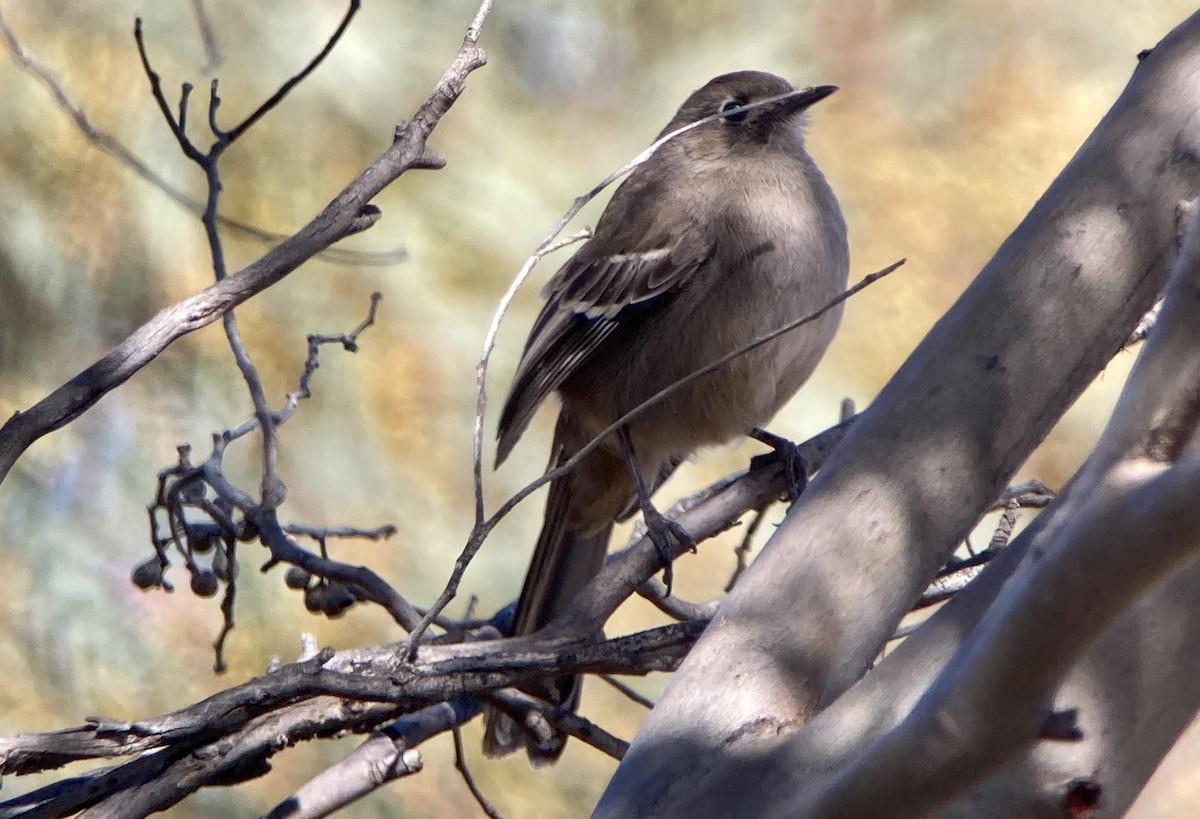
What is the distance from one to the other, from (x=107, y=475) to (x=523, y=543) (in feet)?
5.43

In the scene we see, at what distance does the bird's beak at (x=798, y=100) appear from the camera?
4.75 metres

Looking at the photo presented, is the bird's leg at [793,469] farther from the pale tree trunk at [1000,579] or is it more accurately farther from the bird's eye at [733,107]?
the bird's eye at [733,107]

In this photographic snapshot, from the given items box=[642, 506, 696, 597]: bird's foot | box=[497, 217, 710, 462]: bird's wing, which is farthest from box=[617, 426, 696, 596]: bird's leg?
box=[497, 217, 710, 462]: bird's wing

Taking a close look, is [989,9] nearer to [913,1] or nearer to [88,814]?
[913,1]

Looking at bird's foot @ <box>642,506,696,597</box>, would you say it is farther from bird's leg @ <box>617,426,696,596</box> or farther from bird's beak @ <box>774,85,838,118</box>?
bird's beak @ <box>774,85,838,118</box>

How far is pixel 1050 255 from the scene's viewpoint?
286 cm

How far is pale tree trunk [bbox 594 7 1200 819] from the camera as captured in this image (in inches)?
65.4

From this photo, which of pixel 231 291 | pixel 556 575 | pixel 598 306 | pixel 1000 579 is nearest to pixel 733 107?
pixel 598 306

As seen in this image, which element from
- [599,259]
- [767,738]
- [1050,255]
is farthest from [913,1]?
[767,738]

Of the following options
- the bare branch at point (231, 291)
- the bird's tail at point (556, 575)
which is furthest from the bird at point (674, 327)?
the bare branch at point (231, 291)

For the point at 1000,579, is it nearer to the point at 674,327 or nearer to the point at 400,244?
the point at 674,327

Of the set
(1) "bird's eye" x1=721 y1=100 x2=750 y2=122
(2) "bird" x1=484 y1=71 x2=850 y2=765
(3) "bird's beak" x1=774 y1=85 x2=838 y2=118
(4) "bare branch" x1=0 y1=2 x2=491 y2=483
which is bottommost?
(4) "bare branch" x1=0 y1=2 x2=491 y2=483

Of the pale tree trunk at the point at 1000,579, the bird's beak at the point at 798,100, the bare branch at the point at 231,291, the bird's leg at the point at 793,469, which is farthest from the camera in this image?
the bird's beak at the point at 798,100

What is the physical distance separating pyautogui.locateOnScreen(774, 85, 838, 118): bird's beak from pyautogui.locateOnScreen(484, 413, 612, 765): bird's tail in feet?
4.44
